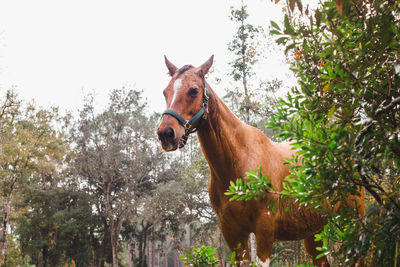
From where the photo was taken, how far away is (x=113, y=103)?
2750 cm

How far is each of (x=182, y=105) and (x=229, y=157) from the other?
2.31 ft

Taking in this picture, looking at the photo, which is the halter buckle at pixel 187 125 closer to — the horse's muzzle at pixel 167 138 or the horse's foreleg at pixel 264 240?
the horse's muzzle at pixel 167 138

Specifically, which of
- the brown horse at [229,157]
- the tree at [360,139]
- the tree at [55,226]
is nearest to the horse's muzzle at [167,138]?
the brown horse at [229,157]

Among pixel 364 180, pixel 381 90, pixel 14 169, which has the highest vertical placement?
pixel 14 169

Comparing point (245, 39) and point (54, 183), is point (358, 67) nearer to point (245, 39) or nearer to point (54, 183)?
point (245, 39)

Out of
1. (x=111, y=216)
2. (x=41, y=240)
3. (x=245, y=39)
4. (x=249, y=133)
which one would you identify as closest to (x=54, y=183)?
(x=41, y=240)

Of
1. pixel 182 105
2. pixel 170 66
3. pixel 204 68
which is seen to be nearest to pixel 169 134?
pixel 182 105

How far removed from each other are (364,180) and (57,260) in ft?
110

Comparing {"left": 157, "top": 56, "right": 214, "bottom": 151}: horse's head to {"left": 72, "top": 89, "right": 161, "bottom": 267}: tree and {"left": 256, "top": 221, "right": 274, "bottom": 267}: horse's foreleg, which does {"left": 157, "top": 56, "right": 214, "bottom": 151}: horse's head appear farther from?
{"left": 72, "top": 89, "right": 161, "bottom": 267}: tree

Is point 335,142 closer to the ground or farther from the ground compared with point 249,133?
closer to the ground

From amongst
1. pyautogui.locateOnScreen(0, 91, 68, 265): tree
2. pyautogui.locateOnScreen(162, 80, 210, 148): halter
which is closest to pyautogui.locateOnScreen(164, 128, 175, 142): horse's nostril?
pyautogui.locateOnScreen(162, 80, 210, 148): halter

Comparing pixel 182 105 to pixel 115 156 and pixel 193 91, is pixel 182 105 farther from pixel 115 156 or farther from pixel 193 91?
pixel 115 156

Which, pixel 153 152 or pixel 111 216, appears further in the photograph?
pixel 153 152

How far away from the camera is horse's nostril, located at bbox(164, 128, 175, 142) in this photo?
8.32ft
